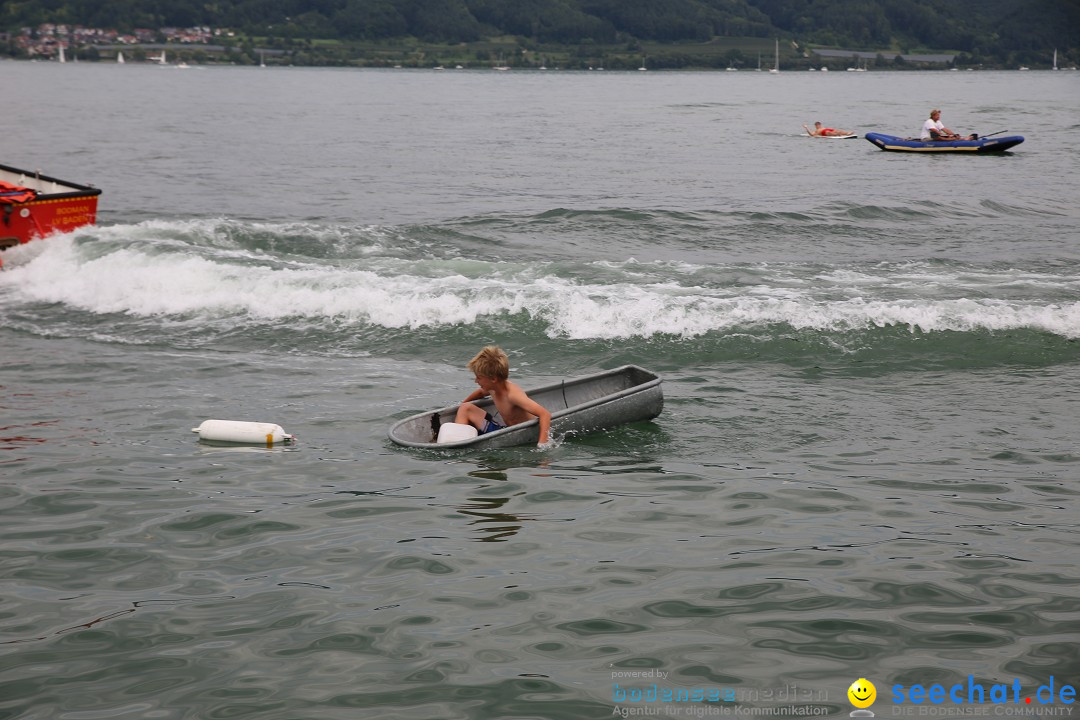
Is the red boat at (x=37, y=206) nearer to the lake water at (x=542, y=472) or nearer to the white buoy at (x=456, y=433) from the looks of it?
the lake water at (x=542, y=472)

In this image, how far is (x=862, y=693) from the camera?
257 inches

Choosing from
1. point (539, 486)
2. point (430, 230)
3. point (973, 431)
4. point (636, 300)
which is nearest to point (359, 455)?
point (539, 486)

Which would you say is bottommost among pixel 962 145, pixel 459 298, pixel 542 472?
pixel 542 472

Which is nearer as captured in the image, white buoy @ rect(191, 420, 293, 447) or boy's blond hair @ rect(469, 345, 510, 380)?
boy's blond hair @ rect(469, 345, 510, 380)

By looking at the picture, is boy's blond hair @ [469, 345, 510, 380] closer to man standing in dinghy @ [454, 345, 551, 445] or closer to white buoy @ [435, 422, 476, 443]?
man standing in dinghy @ [454, 345, 551, 445]

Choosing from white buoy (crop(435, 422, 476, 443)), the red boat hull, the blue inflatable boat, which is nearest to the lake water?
white buoy (crop(435, 422, 476, 443))

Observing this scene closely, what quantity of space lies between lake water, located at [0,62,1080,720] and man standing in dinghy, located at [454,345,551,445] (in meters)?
0.46

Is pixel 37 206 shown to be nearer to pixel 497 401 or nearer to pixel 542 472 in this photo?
pixel 497 401

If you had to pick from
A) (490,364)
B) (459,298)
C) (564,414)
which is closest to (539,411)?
(564,414)

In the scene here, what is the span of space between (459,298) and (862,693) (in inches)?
488

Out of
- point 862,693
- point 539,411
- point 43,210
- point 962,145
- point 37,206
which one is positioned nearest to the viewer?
point 862,693

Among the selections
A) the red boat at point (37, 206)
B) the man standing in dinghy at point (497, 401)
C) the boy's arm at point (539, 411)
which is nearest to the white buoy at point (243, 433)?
the man standing in dinghy at point (497, 401)

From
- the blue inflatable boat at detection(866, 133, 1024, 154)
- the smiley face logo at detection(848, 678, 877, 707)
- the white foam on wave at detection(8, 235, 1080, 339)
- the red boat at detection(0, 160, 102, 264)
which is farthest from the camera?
the blue inflatable boat at detection(866, 133, 1024, 154)

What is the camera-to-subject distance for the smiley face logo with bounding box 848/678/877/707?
6453 mm
